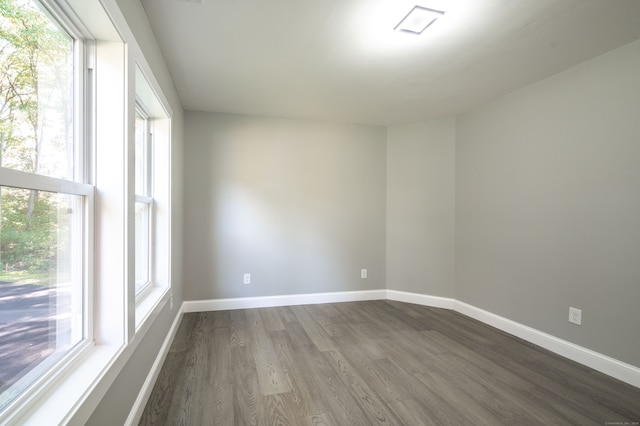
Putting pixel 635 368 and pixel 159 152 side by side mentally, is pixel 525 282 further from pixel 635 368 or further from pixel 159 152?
pixel 159 152

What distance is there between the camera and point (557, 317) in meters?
2.56

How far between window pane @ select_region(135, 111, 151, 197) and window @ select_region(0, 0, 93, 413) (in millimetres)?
985

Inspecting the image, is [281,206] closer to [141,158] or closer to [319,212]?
[319,212]

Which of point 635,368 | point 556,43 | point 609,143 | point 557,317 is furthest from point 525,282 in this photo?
point 556,43

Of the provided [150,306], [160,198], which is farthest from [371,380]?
[160,198]

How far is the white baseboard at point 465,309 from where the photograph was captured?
2.19 m

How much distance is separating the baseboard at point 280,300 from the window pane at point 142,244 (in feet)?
4.04

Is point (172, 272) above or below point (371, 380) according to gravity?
above

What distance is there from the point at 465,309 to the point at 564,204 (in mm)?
1612

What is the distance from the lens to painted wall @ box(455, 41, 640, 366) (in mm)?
2135

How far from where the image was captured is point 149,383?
1906mm

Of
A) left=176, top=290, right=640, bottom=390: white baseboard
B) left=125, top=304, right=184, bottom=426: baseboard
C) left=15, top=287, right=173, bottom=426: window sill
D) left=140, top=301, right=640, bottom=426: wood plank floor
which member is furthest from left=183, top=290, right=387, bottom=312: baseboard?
left=15, top=287, right=173, bottom=426: window sill

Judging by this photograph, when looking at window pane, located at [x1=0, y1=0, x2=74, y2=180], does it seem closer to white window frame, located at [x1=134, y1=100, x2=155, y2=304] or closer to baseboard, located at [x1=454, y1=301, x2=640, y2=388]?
white window frame, located at [x1=134, y1=100, x2=155, y2=304]

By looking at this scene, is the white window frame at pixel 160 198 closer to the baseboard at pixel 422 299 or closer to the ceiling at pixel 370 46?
the ceiling at pixel 370 46
